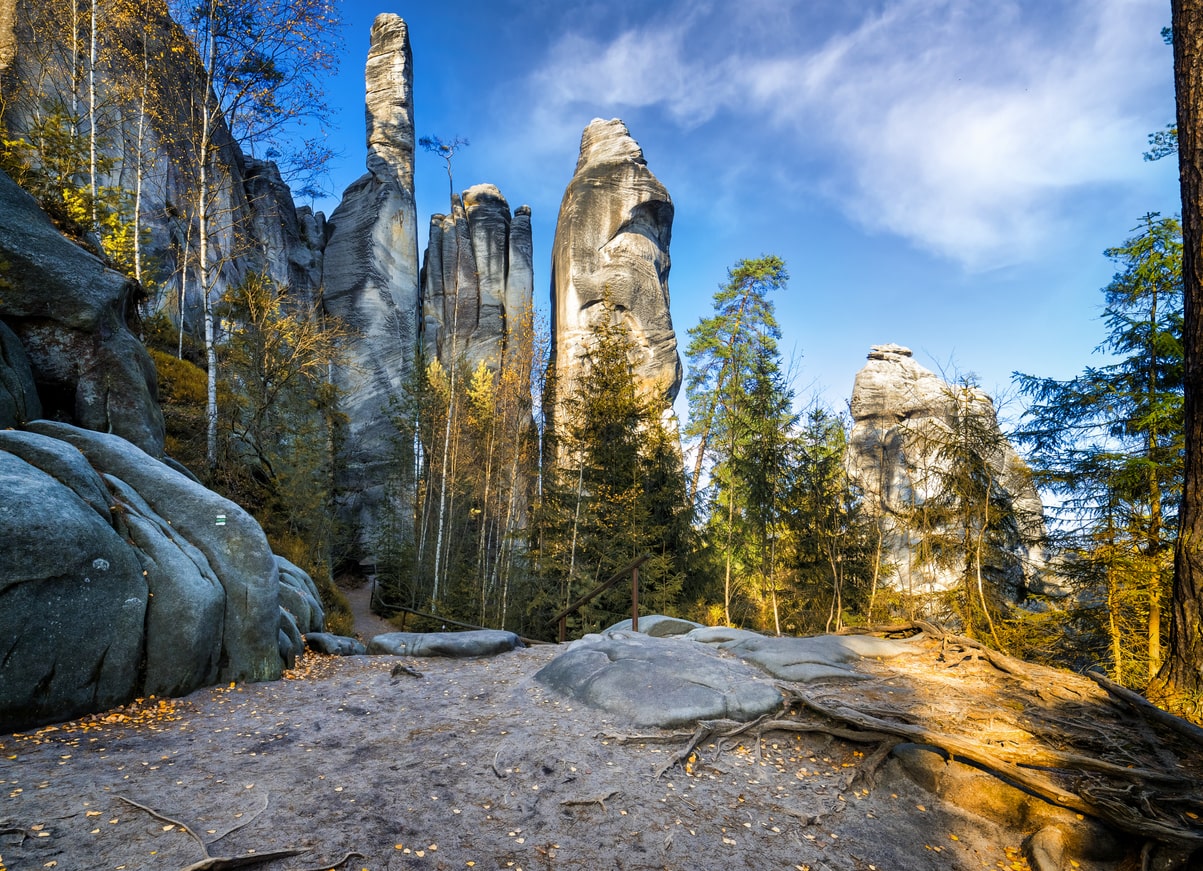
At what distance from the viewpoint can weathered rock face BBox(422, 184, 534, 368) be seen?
30078 mm

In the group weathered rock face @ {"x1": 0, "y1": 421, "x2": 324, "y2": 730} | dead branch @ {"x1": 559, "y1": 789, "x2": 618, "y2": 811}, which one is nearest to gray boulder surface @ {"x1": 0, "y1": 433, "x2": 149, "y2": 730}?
weathered rock face @ {"x1": 0, "y1": 421, "x2": 324, "y2": 730}

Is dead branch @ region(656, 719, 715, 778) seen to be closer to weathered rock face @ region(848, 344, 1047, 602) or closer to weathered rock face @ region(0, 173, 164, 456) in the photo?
weathered rock face @ region(0, 173, 164, 456)

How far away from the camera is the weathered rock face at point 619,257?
25969 mm

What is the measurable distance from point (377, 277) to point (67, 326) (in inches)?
862

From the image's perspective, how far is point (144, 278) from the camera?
1167 centimetres

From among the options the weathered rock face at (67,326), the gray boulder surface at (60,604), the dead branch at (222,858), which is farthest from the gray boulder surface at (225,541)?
the dead branch at (222,858)

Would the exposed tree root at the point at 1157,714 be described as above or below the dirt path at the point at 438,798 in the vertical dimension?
above

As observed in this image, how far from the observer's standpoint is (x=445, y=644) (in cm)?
726

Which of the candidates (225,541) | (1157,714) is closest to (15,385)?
(225,541)

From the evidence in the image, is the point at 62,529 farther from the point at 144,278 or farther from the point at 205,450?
the point at 144,278

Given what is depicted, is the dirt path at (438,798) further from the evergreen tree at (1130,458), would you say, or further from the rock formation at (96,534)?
the evergreen tree at (1130,458)

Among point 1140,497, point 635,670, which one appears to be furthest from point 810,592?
point 635,670

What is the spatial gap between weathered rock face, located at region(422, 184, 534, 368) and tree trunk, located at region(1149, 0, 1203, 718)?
87.5ft

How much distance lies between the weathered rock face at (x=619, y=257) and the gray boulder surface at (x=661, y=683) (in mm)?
20323
